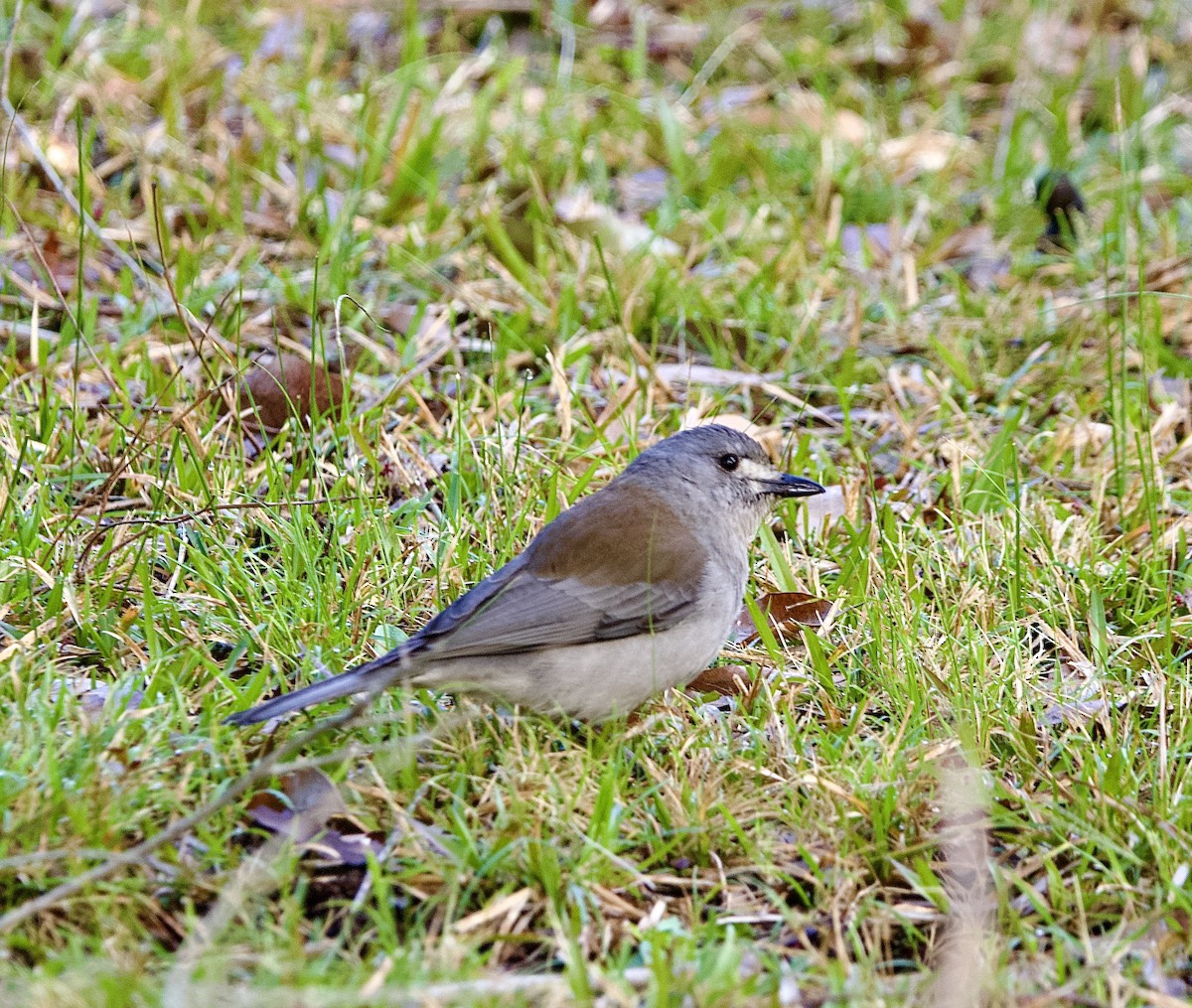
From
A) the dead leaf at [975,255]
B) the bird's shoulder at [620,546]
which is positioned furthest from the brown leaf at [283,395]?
the dead leaf at [975,255]

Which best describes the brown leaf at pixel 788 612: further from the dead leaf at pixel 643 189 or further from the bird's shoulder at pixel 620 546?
the dead leaf at pixel 643 189

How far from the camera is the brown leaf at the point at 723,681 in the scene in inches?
165

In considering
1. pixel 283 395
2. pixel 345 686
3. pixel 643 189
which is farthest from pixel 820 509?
pixel 643 189

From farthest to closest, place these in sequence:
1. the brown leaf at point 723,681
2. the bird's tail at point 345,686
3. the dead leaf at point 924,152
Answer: the dead leaf at point 924,152 → the brown leaf at point 723,681 → the bird's tail at point 345,686

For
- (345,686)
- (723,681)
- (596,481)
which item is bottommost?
(723,681)

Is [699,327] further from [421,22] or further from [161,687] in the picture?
[421,22]

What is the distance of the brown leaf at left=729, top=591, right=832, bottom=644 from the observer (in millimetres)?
4477

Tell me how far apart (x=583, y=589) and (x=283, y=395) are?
5.24 ft

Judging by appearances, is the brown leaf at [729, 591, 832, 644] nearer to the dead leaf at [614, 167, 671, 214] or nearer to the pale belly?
the pale belly

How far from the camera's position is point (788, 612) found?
178 inches

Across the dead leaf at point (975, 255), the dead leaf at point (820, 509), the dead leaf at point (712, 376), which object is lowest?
the dead leaf at point (820, 509)

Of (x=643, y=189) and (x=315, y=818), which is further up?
(x=643, y=189)

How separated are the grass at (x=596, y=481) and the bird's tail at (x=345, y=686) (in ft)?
0.34

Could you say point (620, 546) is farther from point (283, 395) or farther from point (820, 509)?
point (283, 395)
